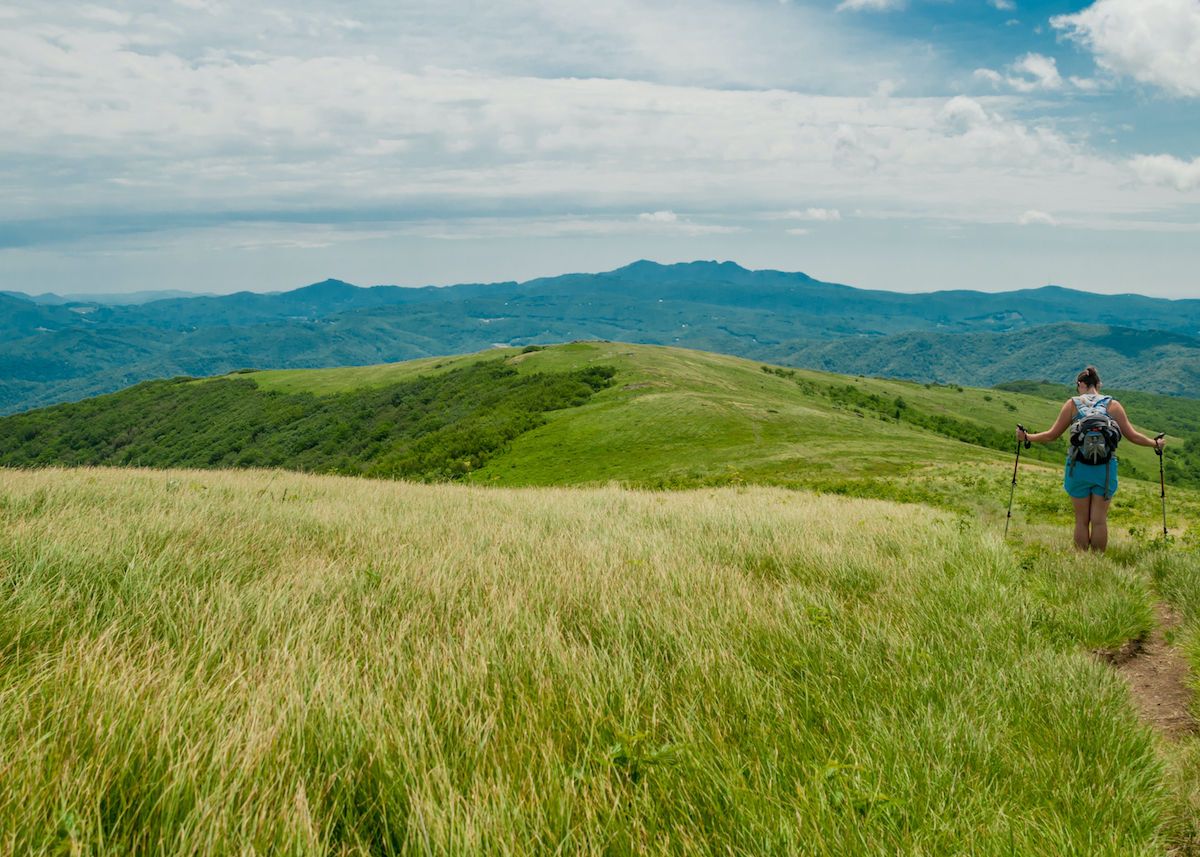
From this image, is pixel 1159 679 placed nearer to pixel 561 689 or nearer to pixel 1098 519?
pixel 561 689

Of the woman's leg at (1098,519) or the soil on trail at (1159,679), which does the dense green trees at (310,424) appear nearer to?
the woman's leg at (1098,519)

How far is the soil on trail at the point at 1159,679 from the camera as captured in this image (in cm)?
451

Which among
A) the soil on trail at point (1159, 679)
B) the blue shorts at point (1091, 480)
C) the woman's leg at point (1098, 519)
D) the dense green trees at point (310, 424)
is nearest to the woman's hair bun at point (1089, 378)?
the blue shorts at point (1091, 480)

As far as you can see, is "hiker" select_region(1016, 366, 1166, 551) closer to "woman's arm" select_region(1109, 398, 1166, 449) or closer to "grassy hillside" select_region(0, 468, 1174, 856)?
"woman's arm" select_region(1109, 398, 1166, 449)

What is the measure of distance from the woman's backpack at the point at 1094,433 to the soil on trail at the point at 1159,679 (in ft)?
12.1

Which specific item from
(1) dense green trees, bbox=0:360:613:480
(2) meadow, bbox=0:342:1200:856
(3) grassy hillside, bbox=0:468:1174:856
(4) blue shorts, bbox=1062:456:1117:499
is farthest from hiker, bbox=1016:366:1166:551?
(1) dense green trees, bbox=0:360:613:480

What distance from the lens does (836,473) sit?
139ft

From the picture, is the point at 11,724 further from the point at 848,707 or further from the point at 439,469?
the point at 439,469

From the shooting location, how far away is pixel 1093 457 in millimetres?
9727

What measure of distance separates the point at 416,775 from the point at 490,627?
170cm

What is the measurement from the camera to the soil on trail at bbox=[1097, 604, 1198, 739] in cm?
451

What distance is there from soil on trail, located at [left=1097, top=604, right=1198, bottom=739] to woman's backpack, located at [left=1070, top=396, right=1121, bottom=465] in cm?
369

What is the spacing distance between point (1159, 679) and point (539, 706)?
5.49 m

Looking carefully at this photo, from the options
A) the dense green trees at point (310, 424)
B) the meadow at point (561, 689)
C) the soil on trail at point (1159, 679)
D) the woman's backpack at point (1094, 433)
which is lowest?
the dense green trees at point (310, 424)
